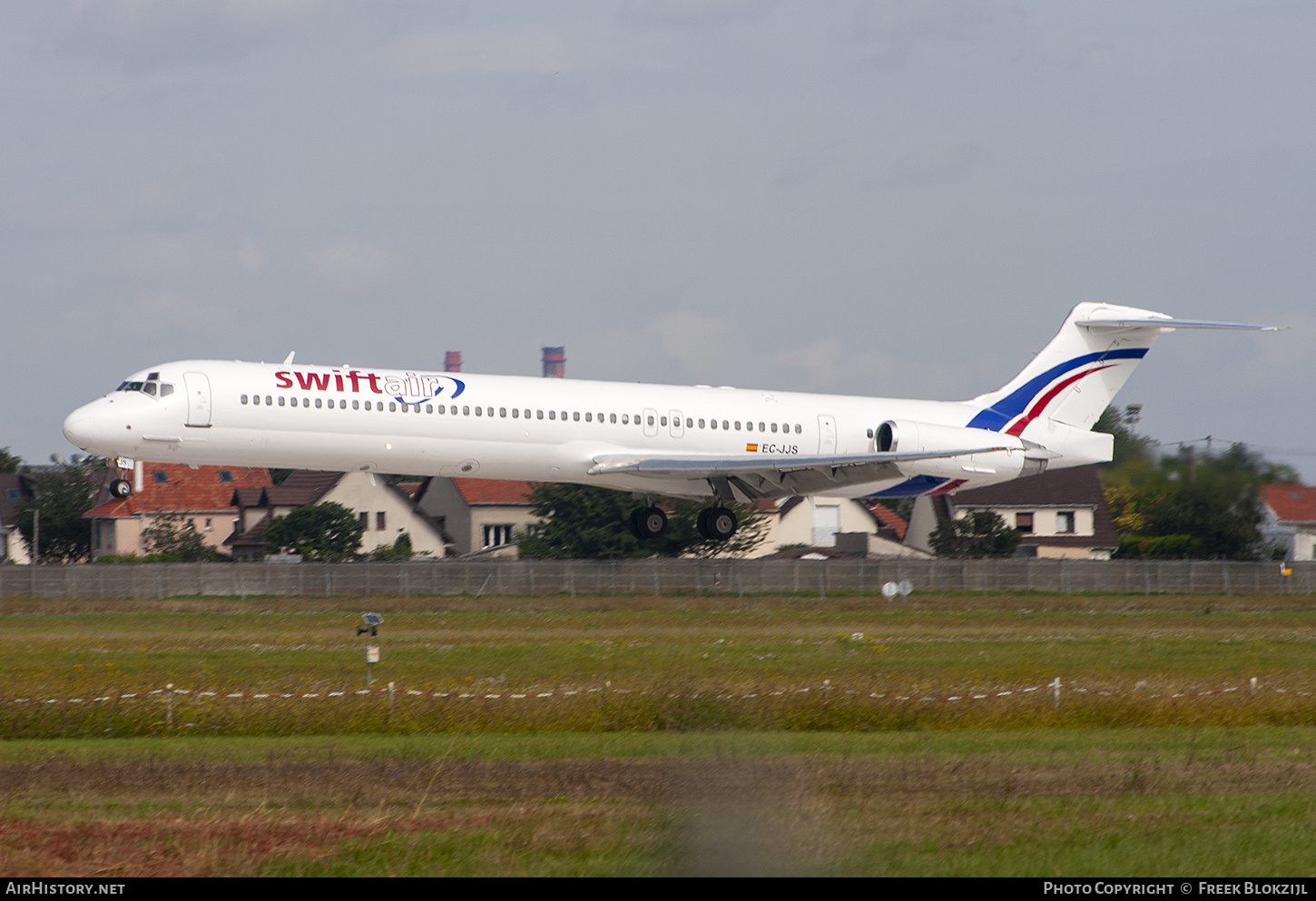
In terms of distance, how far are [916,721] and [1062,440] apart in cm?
2278

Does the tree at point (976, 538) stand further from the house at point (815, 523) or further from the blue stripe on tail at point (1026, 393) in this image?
the blue stripe on tail at point (1026, 393)

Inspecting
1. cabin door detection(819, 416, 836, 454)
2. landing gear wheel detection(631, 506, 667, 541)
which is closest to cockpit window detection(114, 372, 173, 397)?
landing gear wheel detection(631, 506, 667, 541)

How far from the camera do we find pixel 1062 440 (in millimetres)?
38531

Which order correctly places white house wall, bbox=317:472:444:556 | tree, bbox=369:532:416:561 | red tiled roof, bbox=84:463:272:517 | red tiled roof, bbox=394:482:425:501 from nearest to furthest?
tree, bbox=369:532:416:561 < white house wall, bbox=317:472:444:556 < red tiled roof, bbox=394:482:425:501 < red tiled roof, bbox=84:463:272:517

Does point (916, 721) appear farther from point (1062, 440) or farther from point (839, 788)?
point (1062, 440)

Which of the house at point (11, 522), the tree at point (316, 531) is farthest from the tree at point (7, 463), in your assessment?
the tree at point (316, 531)

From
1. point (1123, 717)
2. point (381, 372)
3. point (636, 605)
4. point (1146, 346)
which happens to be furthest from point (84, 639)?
point (1146, 346)

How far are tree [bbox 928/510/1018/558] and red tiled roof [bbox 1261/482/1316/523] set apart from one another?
1179 centimetres

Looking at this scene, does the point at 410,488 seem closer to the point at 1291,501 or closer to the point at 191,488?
the point at 191,488

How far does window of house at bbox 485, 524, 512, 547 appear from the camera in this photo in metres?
61.9

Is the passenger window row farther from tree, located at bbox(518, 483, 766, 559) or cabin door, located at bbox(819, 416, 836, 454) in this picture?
tree, located at bbox(518, 483, 766, 559)

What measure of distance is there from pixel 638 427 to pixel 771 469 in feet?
10.8

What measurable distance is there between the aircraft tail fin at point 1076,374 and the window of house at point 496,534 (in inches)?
1105

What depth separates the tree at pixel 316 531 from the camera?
5156 cm
